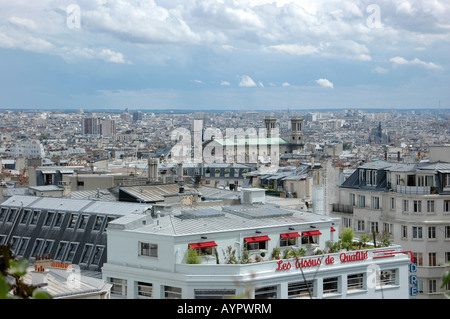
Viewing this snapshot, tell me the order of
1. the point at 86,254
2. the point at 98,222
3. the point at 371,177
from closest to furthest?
the point at 86,254, the point at 98,222, the point at 371,177

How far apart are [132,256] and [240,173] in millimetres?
46365

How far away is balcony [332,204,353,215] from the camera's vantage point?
33.4 m

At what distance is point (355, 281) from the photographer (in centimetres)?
2131

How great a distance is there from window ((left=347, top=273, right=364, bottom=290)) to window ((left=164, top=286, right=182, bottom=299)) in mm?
4590

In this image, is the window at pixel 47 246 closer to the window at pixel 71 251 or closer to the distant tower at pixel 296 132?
the window at pixel 71 251

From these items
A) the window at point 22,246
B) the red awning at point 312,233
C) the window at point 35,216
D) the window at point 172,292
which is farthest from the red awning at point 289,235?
the window at point 35,216

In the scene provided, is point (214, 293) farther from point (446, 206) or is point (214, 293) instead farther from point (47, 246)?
point (446, 206)

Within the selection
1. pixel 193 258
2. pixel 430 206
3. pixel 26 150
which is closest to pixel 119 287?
pixel 193 258

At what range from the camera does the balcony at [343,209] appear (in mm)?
33406

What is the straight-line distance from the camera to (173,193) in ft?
103

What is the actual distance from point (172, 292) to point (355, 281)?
4.93 metres

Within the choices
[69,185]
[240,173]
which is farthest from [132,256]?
[240,173]

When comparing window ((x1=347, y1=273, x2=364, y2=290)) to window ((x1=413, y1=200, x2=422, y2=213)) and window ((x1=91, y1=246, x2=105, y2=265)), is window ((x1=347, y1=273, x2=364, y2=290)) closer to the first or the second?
window ((x1=91, y1=246, x2=105, y2=265))
